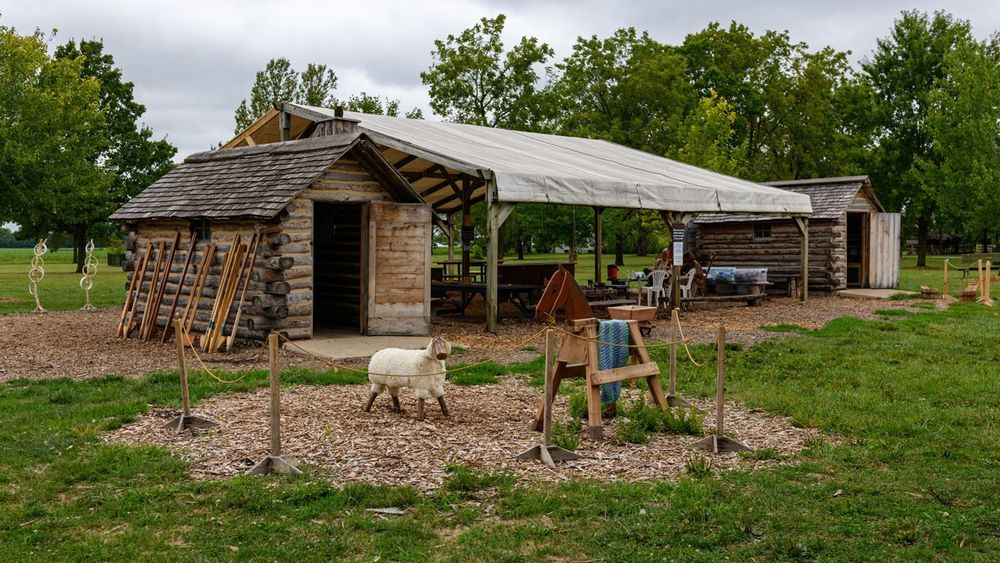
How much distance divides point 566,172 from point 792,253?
11.8 metres

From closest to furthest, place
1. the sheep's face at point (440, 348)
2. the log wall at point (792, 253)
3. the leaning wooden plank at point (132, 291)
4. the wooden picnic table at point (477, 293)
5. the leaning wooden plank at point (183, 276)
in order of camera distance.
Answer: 1. the sheep's face at point (440, 348)
2. the leaning wooden plank at point (183, 276)
3. the leaning wooden plank at point (132, 291)
4. the wooden picnic table at point (477, 293)
5. the log wall at point (792, 253)

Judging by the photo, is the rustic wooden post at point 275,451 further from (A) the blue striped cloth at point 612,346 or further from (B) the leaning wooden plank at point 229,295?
(B) the leaning wooden plank at point 229,295

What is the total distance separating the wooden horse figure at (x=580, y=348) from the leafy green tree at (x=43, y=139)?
82.4 feet

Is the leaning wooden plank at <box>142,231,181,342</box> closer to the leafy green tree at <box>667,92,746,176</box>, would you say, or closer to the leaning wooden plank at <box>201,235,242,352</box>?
the leaning wooden plank at <box>201,235,242,352</box>

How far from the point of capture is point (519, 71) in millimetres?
44312

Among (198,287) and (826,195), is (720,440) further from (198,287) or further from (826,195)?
(826,195)

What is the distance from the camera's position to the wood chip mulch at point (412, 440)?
6809 millimetres

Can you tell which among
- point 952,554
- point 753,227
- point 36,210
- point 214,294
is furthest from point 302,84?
point 952,554

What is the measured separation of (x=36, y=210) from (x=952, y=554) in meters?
30.8

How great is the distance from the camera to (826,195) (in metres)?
26.4

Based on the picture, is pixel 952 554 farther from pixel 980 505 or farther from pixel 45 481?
pixel 45 481

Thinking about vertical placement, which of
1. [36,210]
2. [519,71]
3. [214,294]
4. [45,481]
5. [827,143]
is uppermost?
[519,71]

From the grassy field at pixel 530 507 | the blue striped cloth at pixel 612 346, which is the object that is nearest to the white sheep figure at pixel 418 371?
the blue striped cloth at pixel 612 346

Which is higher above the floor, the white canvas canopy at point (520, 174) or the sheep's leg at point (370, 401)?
the white canvas canopy at point (520, 174)
